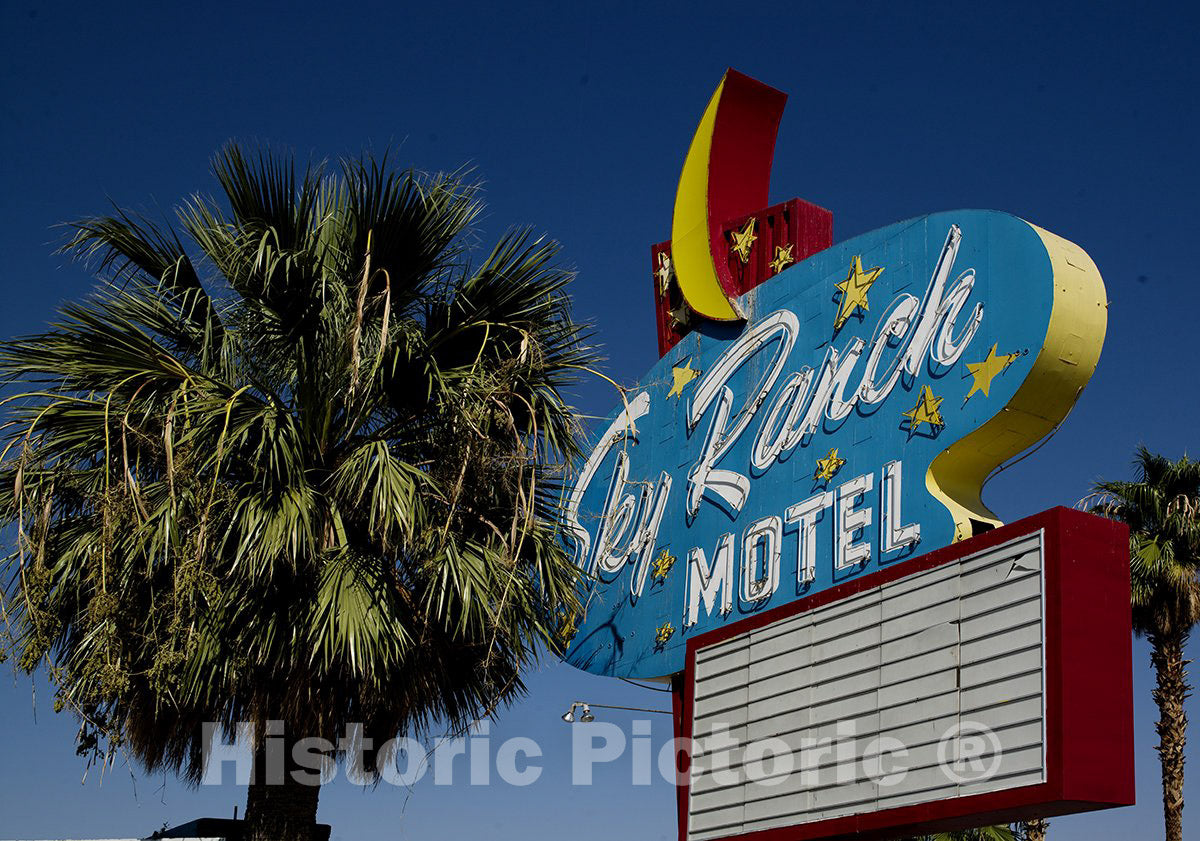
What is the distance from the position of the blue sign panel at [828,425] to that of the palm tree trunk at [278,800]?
334 cm

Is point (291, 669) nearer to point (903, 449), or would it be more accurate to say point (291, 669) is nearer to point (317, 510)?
point (317, 510)

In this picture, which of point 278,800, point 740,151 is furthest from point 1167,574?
point 278,800

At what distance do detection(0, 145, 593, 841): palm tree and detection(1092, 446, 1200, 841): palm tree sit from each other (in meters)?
14.0

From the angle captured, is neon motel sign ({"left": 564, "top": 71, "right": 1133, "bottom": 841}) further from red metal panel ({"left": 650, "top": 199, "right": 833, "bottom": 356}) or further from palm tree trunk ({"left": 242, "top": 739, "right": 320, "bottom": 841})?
palm tree trunk ({"left": 242, "top": 739, "right": 320, "bottom": 841})

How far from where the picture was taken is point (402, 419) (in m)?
12.9

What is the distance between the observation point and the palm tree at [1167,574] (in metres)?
23.0

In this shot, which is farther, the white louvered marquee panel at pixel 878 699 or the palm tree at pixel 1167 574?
the palm tree at pixel 1167 574

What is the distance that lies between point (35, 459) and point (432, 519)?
10.6ft

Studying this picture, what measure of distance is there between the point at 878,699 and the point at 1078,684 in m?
1.90

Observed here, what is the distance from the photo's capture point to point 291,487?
1188 centimetres

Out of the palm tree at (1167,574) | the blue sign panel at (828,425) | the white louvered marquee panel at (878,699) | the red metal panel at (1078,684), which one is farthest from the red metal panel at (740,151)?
the palm tree at (1167,574)

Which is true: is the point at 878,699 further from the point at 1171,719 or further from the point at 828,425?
the point at 1171,719

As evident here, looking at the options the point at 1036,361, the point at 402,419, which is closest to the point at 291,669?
the point at 402,419

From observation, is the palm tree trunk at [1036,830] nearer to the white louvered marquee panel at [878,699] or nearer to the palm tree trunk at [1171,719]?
the palm tree trunk at [1171,719]
